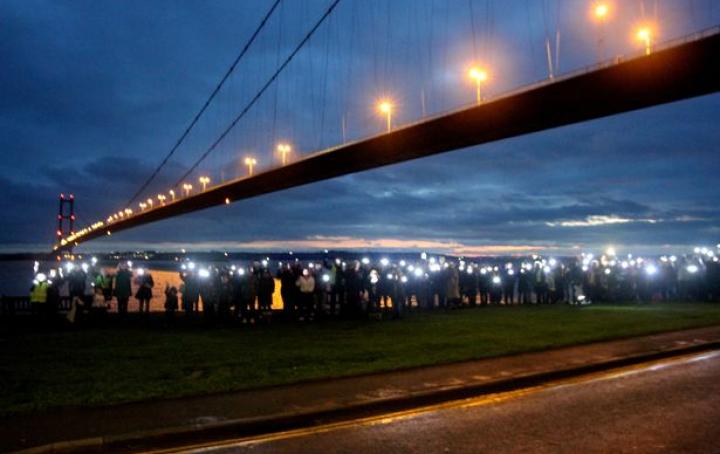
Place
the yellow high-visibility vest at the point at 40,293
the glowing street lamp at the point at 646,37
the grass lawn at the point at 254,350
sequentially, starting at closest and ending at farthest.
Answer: the grass lawn at the point at 254,350 < the yellow high-visibility vest at the point at 40,293 < the glowing street lamp at the point at 646,37

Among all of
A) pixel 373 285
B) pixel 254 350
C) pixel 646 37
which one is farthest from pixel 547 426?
pixel 646 37

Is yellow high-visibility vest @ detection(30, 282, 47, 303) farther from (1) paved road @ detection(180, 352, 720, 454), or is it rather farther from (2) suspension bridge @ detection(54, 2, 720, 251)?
(2) suspension bridge @ detection(54, 2, 720, 251)

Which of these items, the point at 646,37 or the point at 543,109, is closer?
the point at 646,37

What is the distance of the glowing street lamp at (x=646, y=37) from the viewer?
24.7m

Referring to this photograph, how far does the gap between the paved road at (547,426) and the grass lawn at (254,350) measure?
2.37 m

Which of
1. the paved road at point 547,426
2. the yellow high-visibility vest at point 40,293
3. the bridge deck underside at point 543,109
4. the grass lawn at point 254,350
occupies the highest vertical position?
the bridge deck underside at point 543,109

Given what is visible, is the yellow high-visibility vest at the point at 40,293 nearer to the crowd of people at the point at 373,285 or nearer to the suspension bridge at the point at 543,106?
the crowd of people at the point at 373,285

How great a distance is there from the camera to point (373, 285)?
19734 mm

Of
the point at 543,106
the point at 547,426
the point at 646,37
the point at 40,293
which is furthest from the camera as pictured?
the point at 543,106

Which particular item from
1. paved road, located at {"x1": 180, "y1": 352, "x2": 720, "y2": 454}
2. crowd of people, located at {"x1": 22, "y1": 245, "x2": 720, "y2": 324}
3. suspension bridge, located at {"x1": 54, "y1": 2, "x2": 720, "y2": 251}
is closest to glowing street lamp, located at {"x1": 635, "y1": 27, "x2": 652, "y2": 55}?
suspension bridge, located at {"x1": 54, "y1": 2, "x2": 720, "y2": 251}

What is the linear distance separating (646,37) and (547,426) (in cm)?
2128

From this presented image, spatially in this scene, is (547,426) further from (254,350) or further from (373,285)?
(373,285)

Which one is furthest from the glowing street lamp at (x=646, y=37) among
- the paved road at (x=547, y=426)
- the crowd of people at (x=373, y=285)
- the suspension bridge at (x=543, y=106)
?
the paved road at (x=547, y=426)

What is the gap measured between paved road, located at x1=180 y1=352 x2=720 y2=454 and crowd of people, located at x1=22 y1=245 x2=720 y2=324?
9.97 m
